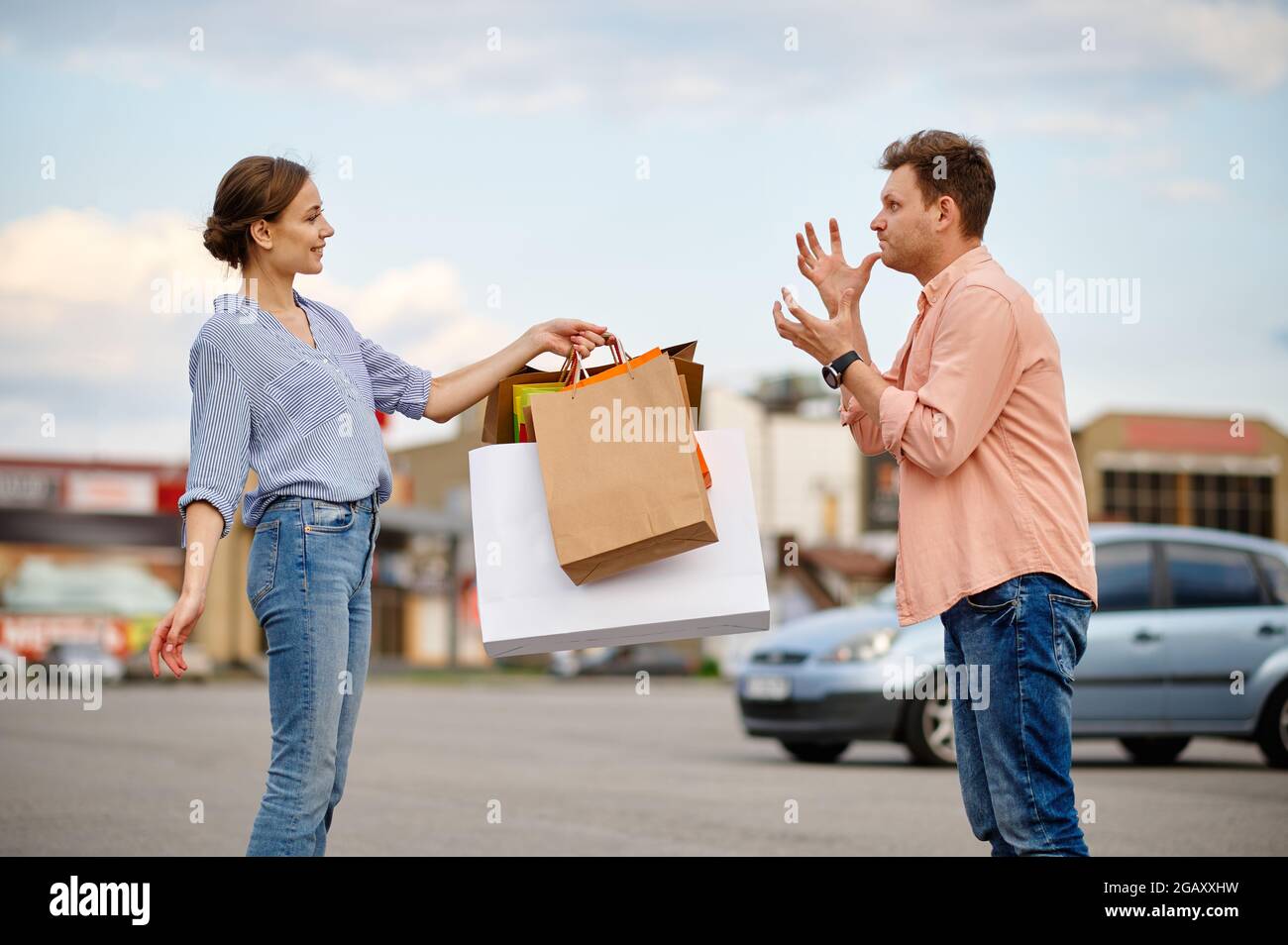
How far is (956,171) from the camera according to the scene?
3.49 meters

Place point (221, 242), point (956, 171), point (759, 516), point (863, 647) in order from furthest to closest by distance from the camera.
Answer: point (759, 516), point (863, 647), point (221, 242), point (956, 171)

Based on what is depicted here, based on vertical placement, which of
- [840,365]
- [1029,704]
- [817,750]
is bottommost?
→ [817,750]

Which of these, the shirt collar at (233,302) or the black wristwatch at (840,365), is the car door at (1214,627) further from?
the shirt collar at (233,302)

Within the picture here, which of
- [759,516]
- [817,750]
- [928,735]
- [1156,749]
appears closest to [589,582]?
[928,735]

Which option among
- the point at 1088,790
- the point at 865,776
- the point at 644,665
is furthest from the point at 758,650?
the point at 644,665

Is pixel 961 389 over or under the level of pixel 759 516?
under

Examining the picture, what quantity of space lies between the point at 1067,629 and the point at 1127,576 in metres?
8.35

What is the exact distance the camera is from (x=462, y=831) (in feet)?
24.4

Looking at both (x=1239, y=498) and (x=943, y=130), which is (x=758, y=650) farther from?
(x=1239, y=498)

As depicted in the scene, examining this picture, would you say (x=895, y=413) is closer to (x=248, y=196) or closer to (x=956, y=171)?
(x=956, y=171)

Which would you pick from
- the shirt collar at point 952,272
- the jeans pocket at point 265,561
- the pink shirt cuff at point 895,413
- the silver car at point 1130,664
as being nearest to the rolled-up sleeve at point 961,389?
the pink shirt cuff at point 895,413

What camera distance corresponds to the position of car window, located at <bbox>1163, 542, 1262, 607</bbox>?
1121 cm

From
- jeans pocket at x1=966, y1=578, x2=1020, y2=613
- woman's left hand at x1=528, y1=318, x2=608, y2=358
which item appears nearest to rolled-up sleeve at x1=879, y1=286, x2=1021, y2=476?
jeans pocket at x1=966, y1=578, x2=1020, y2=613
